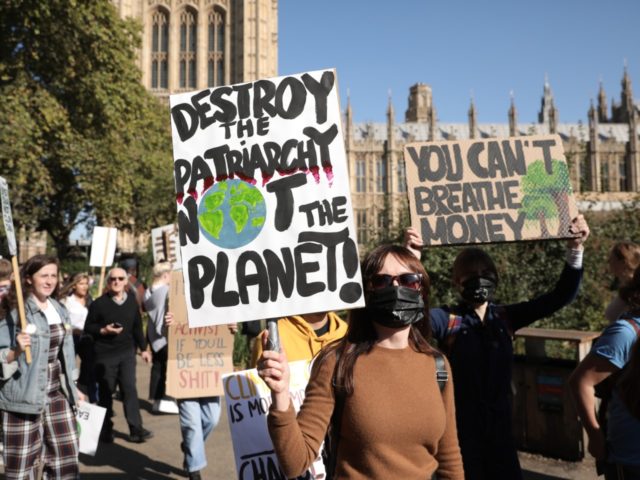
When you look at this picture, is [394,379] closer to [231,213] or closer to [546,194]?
[231,213]

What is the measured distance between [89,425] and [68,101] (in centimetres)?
1580

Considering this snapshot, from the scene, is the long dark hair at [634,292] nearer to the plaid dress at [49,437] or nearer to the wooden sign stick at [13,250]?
the wooden sign stick at [13,250]

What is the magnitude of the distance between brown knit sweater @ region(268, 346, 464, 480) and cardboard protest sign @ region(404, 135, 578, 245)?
144 cm

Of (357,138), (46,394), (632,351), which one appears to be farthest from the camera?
(357,138)

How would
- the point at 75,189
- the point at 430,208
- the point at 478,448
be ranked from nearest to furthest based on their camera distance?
the point at 478,448
the point at 430,208
the point at 75,189

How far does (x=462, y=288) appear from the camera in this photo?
2836 mm

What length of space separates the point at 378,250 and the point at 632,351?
3.28 ft

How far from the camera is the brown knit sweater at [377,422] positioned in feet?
5.59

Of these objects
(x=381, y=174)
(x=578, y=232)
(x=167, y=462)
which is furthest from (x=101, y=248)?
(x=381, y=174)

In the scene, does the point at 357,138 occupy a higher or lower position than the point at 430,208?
higher

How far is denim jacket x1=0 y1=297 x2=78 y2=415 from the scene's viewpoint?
131 inches

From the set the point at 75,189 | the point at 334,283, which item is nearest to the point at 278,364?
the point at 334,283

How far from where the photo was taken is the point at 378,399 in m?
1.73

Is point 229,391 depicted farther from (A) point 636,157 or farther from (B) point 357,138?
(A) point 636,157
